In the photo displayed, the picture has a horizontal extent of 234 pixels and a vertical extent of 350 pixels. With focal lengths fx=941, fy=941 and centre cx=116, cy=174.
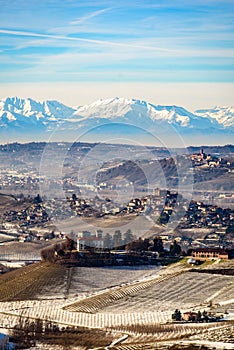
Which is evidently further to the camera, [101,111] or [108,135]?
[101,111]

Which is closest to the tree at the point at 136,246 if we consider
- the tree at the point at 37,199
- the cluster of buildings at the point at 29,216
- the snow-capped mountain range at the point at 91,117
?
the cluster of buildings at the point at 29,216

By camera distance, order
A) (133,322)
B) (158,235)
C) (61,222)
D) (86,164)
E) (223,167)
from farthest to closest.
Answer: (223,167), (86,164), (61,222), (158,235), (133,322)

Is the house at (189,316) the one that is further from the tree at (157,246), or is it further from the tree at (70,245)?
the tree at (157,246)

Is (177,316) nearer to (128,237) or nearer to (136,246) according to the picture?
(136,246)

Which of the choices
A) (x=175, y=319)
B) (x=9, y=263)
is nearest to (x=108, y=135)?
(x=9, y=263)

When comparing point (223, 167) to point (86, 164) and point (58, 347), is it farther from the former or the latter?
point (58, 347)

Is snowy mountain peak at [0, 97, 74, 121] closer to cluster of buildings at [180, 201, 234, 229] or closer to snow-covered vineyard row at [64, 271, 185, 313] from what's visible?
cluster of buildings at [180, 201, 234, 229]

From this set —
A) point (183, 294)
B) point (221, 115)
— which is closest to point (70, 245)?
point (183, 294)

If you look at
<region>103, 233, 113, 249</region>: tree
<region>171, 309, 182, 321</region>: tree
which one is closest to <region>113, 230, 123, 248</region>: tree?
<region>103, 233, 113, 249</region>: tree
